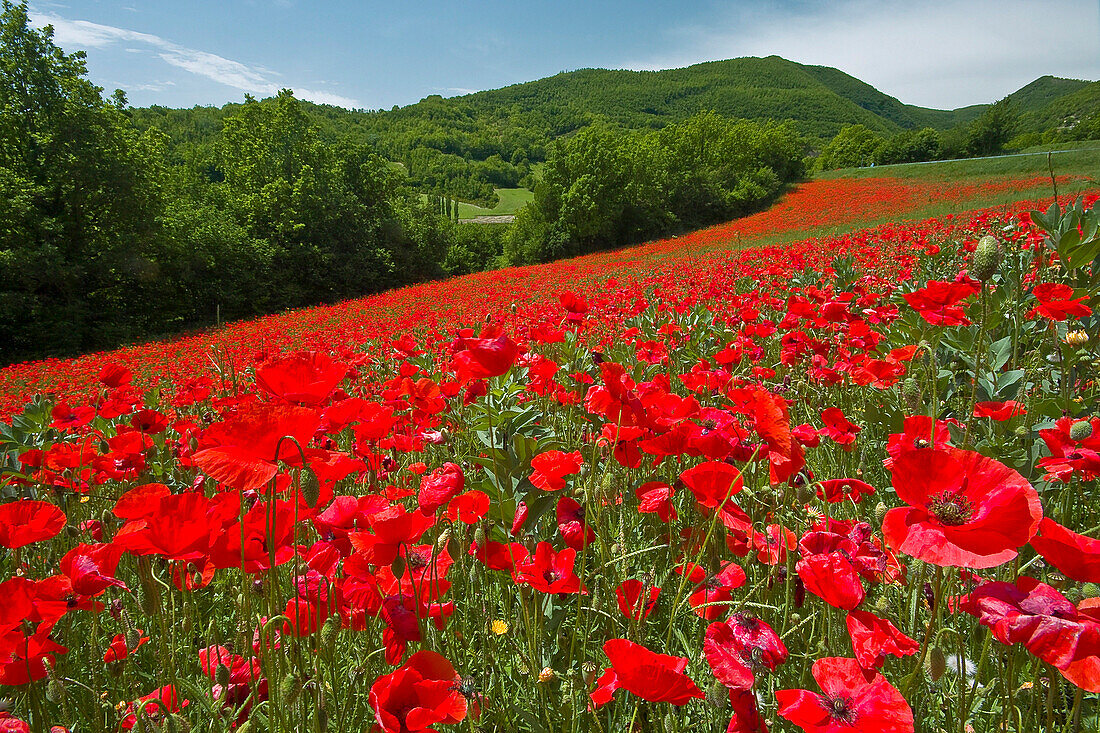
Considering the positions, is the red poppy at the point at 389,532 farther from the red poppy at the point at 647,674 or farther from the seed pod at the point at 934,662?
the seed pod at the point at 934,662

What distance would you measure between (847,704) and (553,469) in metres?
0.61

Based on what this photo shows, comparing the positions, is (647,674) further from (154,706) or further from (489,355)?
(154,706)

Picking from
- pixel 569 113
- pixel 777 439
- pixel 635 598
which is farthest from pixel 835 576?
pixel 569 113

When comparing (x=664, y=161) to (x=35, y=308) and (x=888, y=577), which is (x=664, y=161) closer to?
(x=35, y=308)

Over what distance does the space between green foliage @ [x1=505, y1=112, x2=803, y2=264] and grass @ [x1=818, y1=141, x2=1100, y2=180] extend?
7.81 meters

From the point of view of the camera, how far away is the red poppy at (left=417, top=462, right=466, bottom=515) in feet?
3.31

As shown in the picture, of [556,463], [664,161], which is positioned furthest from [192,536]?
[664,161]

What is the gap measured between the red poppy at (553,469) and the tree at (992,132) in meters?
68.3

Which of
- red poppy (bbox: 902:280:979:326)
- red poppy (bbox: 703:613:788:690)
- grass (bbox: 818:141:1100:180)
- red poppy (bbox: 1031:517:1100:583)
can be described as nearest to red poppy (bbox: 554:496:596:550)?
red poppy (bbox: 703:613:788:690)

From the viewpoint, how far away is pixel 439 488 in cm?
103

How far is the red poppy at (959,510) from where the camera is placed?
2.01 ft

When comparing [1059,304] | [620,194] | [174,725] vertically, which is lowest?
[174,725]

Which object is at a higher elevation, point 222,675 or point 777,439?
point 777,439

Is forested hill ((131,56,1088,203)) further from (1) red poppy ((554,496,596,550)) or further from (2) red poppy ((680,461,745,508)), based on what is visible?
(2) red poppy ((680,461,745,508))
